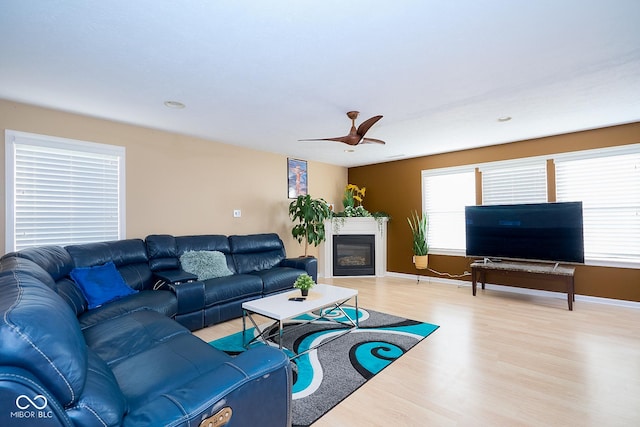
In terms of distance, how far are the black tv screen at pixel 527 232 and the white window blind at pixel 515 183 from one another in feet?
1.17

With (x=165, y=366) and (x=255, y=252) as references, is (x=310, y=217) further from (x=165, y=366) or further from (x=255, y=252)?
(x=165, y=366)

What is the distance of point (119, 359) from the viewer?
173cm

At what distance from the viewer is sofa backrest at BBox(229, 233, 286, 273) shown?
448cm

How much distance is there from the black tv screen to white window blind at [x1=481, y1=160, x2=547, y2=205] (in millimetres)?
356

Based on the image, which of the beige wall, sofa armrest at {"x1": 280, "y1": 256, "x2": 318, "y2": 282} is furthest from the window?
sofa armrest at {"x1": 280, "y1": 256, "x2": 318, "y2": 282}

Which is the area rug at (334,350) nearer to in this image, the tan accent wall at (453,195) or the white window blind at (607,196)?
the tan accent wall at (453,195)

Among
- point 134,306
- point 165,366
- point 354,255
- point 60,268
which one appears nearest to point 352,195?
point 354,255

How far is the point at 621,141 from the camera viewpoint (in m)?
3.99

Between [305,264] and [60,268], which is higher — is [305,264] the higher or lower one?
the lower one

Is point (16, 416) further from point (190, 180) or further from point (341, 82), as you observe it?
point (190, 180)

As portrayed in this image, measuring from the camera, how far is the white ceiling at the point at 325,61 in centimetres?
175

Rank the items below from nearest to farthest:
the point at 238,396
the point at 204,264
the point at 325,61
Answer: the point at 238,396 < the point at 325,61 < the point at 204,264

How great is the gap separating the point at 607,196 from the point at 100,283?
20.6ft

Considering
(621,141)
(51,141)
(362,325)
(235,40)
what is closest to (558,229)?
(621,141)
